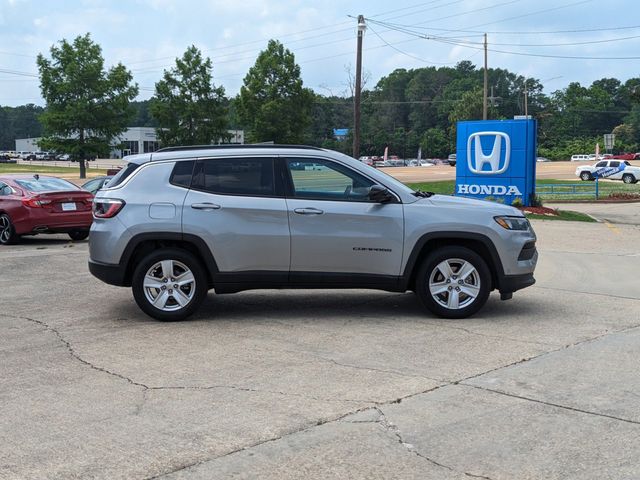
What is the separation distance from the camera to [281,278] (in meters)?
7.93

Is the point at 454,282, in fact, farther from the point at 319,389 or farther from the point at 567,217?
the point at 567,217

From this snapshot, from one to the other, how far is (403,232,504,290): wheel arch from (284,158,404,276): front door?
0.51 feet

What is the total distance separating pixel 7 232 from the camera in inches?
611

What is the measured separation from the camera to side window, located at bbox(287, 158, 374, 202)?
8.00 metres

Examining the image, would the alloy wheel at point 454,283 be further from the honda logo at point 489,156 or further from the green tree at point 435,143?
the green tree at point 435,143

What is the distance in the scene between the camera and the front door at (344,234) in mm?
7867

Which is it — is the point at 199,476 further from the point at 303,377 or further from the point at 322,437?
the point at 303,377

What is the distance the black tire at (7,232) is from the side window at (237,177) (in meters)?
8.79

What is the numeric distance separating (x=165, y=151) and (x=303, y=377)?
3.49 meters

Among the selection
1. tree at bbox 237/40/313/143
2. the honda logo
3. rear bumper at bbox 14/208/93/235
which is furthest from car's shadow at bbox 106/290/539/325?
tree at bbox 237/40/313/143

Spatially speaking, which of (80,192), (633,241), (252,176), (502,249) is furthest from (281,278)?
(633,241)

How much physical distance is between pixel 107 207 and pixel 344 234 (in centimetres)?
246

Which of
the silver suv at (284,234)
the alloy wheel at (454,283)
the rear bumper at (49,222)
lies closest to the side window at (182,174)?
the silver suv at (284,234)

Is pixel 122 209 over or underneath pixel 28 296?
over
